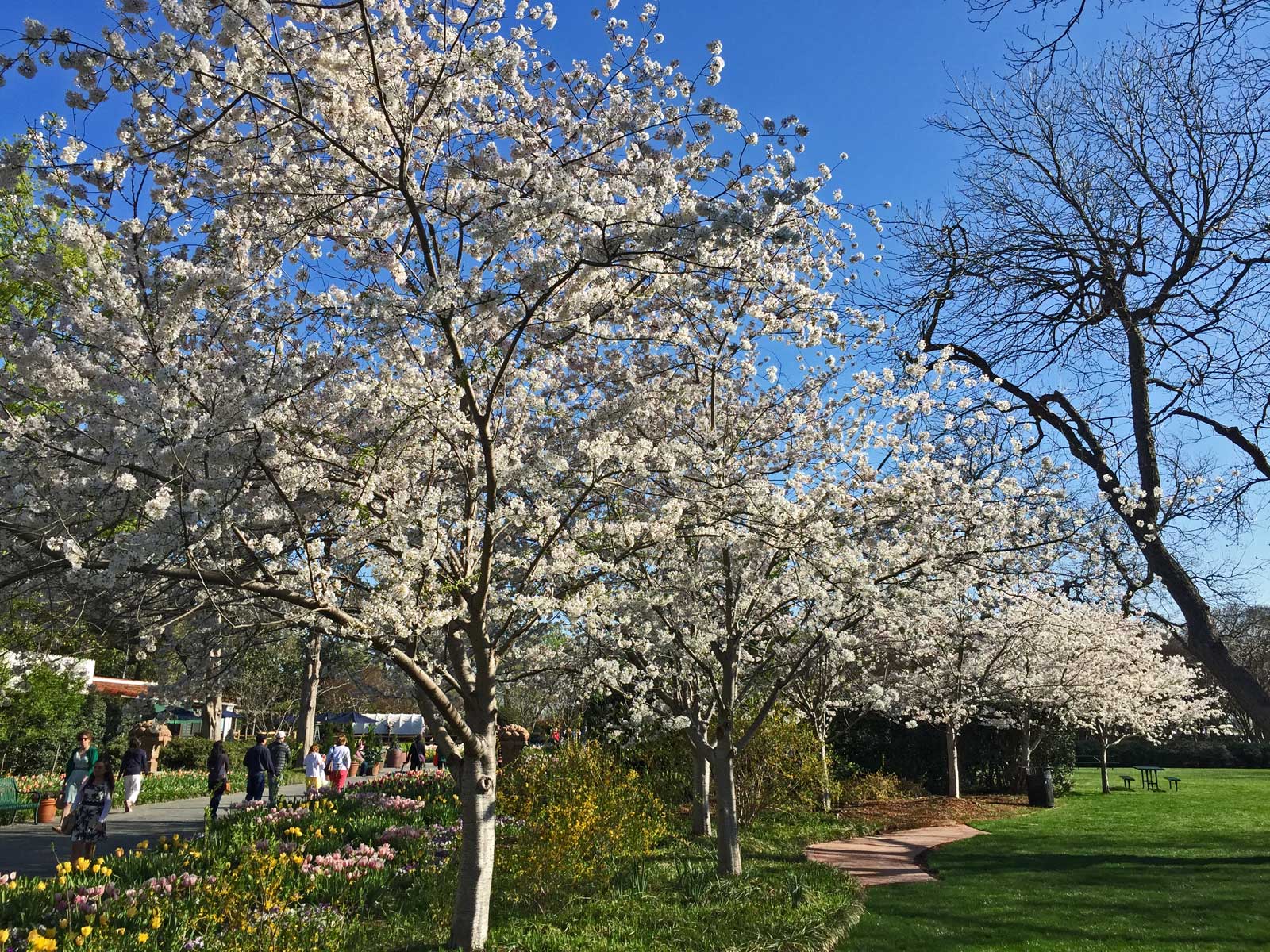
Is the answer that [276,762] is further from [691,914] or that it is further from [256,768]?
[691,914]

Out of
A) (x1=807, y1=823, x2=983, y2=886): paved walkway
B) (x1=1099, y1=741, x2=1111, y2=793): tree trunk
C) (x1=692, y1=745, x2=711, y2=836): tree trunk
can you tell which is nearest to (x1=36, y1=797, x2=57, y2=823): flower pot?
(x1=692, y1=745, x2=711, y2=836): tree trunk

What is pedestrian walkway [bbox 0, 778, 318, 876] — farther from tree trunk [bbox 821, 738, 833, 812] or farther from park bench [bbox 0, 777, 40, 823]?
tree trunk [bbox 821, 738, 833, 812]

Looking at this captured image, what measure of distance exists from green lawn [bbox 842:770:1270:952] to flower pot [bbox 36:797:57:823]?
13437mm

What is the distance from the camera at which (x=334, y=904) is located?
667cm

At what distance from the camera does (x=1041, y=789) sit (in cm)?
1811

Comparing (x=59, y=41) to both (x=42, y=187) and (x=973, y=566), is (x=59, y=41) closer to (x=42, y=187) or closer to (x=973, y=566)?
(x=42, y=187)

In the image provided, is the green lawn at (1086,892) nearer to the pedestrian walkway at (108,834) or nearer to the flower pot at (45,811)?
the pedestrian walkway at (108,834)

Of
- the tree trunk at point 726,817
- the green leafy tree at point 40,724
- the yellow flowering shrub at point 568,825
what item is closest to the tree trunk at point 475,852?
the yellow flowering shrub at point 568,825

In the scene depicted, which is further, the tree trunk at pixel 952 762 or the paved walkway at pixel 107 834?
the tree trunk at pixel 952 762

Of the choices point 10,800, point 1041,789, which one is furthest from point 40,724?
point 1041,789

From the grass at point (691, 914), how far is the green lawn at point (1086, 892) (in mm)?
424

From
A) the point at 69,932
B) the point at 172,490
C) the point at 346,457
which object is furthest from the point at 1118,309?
the point at 69,932

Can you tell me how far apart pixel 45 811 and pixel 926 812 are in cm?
1588

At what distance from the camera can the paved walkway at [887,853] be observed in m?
9.59
